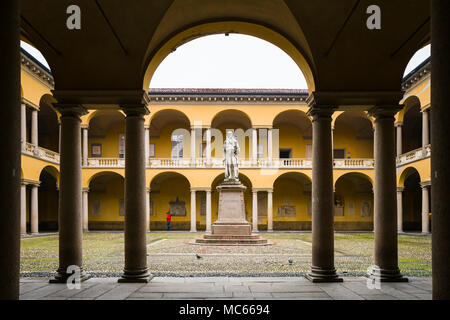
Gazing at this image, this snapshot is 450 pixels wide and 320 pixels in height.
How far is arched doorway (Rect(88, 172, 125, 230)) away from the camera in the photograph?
91.4ft

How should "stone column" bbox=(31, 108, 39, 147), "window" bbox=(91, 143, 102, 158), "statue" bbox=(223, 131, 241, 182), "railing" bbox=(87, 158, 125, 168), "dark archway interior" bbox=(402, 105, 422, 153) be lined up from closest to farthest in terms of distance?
"statue" bbox=(223, 131, 241, 182)
"stone column" bbox=(31, 108, 39, 147)
"railing" bbox=(87, 158, 125, 168)
"dark archway interior" bbox=(402, 105, 422, 153)
"window" bbox=(91, 143, 102, 158)

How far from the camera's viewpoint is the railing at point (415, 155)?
20891 millimetres

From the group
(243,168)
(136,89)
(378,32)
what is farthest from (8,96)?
(243,168)

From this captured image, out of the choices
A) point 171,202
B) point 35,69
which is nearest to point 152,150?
point 171,202

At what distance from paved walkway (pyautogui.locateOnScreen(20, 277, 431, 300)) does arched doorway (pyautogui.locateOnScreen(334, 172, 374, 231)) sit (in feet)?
73.7

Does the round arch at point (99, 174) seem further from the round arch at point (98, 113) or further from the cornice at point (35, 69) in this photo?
→ the cornice at point (35, 69)

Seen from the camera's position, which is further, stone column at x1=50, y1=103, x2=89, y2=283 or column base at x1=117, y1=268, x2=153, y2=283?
stone column at x1=50, y1=103, x2=89, y2=283

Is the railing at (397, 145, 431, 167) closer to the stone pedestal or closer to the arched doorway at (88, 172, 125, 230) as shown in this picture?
the stone pedestal

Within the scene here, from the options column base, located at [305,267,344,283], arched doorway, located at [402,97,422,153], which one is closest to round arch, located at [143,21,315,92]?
column base, located at [305,267,344,283]

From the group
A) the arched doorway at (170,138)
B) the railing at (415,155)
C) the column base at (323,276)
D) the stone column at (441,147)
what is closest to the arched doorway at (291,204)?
the railing at (415,155)
